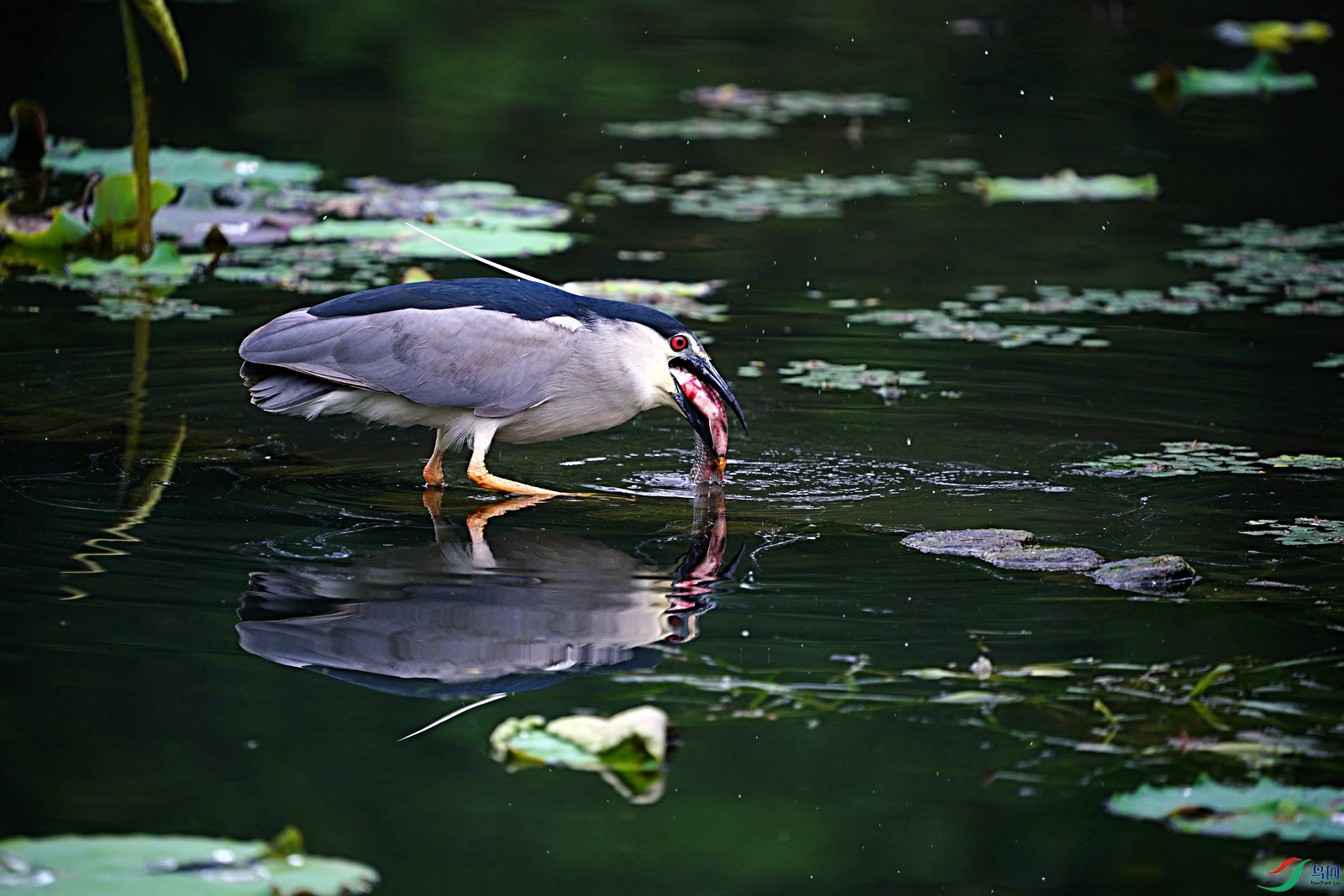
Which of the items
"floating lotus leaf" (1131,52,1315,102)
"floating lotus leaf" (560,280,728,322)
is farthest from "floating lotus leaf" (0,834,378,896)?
"floating lotus leaf" (1131,52,1315,102)

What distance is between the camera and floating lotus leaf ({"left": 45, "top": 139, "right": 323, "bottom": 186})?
34.2ft

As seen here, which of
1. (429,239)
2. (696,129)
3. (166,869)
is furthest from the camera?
(696,129)

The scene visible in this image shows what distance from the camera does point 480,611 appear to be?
4547 mm

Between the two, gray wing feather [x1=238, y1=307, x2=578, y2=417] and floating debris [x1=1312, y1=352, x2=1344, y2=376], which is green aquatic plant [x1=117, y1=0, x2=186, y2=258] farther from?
floating debris [x1=1312, y1=352, x2=1344, y2=376]

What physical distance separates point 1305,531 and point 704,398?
1.97 m

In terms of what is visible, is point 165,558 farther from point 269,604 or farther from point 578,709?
point 578,709

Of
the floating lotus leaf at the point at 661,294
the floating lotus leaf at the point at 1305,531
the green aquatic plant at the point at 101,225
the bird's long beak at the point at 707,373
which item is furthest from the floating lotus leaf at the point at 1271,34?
the bird's long beak at the point at 707,373

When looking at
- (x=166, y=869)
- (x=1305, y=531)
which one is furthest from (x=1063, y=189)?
(x=166, y=869)

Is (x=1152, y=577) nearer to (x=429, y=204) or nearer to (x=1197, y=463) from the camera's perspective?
(x=1197, y=463)

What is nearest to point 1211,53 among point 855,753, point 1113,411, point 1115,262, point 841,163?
point 841,163

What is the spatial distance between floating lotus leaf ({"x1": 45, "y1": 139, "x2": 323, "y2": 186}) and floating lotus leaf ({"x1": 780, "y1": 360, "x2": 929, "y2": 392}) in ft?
14.3

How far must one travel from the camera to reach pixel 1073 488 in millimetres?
5855

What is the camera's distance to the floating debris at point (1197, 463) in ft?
19.9

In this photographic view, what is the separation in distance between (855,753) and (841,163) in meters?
8.94
